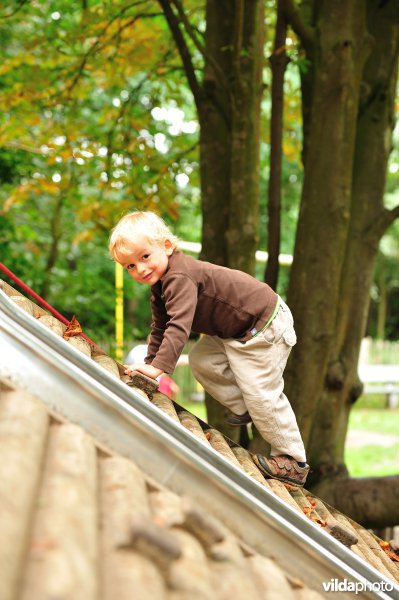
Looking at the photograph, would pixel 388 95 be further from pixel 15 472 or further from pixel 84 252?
pixel 84 252

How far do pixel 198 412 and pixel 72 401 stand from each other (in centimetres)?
1503

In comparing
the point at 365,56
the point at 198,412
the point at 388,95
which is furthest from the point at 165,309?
the point at 198,412

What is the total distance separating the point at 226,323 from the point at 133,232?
2.30ft

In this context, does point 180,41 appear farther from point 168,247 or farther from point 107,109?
point 107,109

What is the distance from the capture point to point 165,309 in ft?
13.8

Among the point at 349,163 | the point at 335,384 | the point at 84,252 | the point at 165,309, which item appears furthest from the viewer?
the point at 84,252

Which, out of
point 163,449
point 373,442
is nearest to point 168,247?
point 163,449

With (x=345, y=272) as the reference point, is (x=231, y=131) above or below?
above

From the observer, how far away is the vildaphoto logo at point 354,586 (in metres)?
2.83

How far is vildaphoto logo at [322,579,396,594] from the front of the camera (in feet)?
9.28

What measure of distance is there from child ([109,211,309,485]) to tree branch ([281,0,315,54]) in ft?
9.46

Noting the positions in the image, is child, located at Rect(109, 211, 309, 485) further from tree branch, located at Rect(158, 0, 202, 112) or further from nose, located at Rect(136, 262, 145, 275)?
tree branch, located at Rect(158, 0, 202, 112)

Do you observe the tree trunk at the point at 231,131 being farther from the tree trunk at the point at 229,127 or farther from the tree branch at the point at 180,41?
the tree branch at the point at 180,41

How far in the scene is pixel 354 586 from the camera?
2916mm
